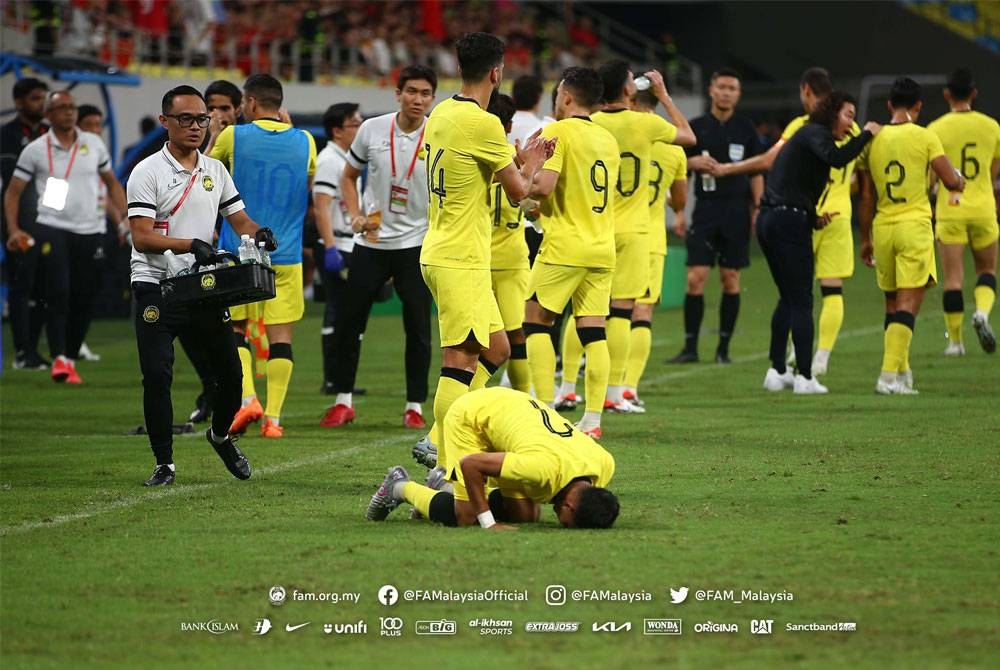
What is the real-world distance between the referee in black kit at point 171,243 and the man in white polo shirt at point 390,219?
6.47 feet

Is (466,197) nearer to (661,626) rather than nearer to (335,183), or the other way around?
(661,626)

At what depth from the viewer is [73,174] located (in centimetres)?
1409

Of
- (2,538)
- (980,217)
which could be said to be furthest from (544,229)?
(980,217)

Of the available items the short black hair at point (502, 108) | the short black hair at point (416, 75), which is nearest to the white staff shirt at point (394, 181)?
the short black hair at point (416, 75)

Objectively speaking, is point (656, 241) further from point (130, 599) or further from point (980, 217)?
point (130, 599)

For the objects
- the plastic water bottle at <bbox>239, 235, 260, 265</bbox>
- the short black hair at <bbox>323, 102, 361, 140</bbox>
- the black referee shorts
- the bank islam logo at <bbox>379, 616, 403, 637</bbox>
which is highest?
the short black hair at <bbox>323, 102, 361, 140</bbox>

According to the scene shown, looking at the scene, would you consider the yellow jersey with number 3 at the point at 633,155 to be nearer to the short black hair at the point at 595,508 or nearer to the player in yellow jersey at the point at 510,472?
the player in yellow jersey at the point at 510,472

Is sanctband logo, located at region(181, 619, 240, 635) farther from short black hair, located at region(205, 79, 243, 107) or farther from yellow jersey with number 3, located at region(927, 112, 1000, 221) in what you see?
yellow jersey with number 3, located at region(927, 112, 1000, 221)

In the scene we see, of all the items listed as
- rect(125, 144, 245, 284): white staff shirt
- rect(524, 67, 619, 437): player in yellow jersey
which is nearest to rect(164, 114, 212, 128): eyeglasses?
rect(125, 144, 245, 284): white staff shirt

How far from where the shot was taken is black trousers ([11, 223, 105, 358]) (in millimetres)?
14195

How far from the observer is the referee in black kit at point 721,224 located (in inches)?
570

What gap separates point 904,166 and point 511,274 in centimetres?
370

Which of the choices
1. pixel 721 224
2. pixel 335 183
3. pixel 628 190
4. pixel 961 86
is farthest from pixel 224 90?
pixel 961 86

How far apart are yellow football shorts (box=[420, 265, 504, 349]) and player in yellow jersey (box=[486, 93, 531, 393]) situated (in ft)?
6.02
